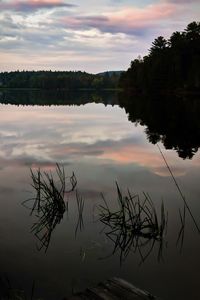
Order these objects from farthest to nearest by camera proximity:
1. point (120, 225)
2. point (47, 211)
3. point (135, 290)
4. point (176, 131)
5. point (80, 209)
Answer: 1. point (176, 131)
2. point (80, 209)
3. point (47, 211)
4. point (120, 225)
5. point (135, 290)

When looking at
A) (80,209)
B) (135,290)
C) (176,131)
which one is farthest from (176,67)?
(135,290)

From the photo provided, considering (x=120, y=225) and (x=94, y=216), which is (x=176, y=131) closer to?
(x=94, y=216)

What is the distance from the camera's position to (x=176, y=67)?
100 meters

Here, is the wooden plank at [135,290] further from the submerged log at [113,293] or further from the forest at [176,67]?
the forest at [176,67]

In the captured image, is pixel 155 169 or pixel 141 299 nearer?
pixel 141 299

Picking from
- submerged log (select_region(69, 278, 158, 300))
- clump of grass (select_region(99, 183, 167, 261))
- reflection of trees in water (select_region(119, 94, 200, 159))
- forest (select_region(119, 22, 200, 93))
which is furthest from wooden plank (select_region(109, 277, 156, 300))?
forest (select_region(119, 22, 200, 93))

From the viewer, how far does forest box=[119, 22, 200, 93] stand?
96.2 metres

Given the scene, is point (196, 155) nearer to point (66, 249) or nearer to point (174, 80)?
point (66, 249)

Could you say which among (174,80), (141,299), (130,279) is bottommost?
(130,279)

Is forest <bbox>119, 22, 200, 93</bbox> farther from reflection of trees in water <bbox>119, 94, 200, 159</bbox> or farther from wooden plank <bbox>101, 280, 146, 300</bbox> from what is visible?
wooden plank <bbox>101, 280, 146, 300</bbox>

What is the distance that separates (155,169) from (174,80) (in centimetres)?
8671

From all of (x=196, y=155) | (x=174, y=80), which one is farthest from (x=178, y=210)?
(x=174, y=80)

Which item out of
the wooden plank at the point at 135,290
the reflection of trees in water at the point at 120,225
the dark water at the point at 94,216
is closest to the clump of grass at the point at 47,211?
the reflection of trees in water at the point at 120,225

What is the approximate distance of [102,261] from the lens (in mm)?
9375
